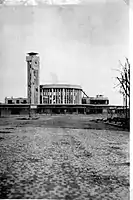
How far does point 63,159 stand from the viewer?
108 inches

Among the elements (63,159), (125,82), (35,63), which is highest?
(35,63)

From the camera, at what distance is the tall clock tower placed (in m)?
3.00

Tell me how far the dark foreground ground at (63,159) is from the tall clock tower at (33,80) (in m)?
0.23

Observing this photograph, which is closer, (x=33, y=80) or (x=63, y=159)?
(x=63, y=159)

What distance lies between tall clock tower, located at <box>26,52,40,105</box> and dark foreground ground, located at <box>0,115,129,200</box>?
23cm

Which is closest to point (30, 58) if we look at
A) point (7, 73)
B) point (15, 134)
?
point (7, 73)

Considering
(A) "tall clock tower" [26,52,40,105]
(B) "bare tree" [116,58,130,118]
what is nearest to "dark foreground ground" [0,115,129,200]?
(A) "tall clock tower" [26,52,40,105]

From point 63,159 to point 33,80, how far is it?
2.81 feet

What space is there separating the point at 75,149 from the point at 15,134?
2.10 feet

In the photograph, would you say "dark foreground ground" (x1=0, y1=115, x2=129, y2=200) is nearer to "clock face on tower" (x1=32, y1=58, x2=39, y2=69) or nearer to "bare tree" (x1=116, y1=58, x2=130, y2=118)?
"bare tree" (x1=116, y1=58, x2=130, y2=118)

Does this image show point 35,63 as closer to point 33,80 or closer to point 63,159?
point 33,80

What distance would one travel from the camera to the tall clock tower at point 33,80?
3002 mm

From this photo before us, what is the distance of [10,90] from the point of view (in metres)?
3.00

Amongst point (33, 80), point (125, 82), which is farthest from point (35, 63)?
point (125, 82)
